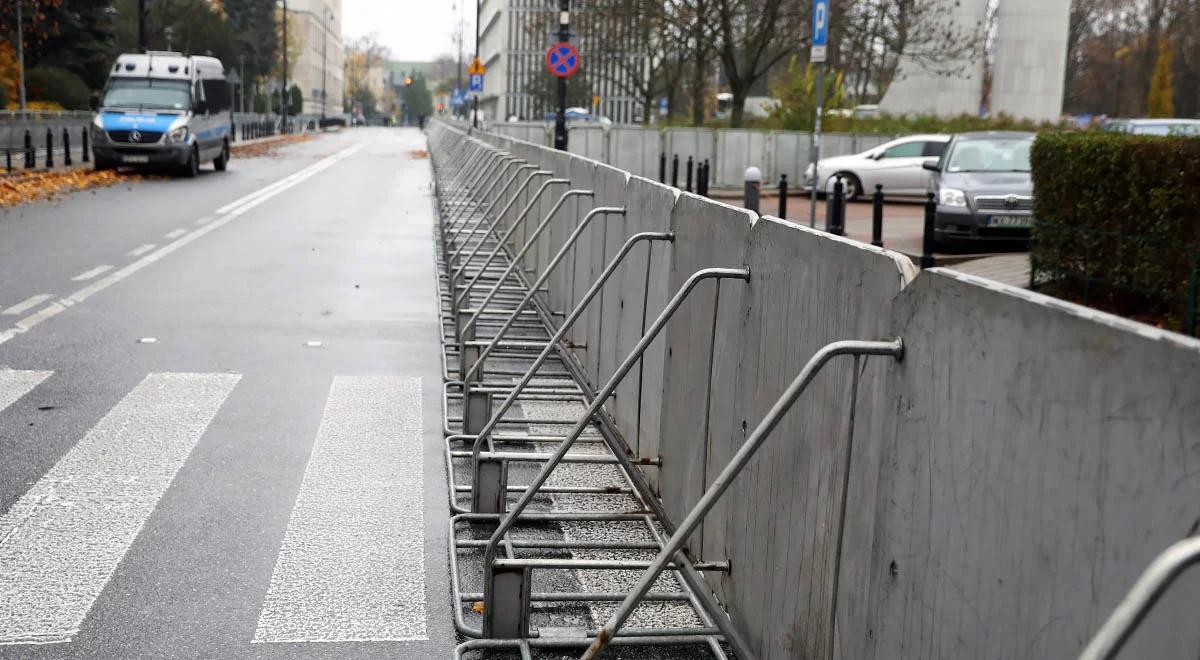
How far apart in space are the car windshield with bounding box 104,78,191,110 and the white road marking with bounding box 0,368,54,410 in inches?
903

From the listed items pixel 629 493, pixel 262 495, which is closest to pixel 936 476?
pixel 629 493

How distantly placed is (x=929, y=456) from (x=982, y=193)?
1681cm

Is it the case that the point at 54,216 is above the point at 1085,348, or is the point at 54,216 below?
below

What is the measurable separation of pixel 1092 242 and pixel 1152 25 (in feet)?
248

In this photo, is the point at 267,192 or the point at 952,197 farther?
the point at 267,192

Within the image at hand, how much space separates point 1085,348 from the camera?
2.48 meters

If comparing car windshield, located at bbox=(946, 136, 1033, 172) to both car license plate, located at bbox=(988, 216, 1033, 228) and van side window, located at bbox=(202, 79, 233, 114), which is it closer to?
car license plate, located at bbox=(988, 216, 1033, 228)

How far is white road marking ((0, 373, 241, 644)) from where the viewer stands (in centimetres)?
475

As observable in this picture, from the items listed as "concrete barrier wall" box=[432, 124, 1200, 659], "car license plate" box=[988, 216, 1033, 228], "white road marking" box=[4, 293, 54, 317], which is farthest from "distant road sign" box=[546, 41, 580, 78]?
"concrete barrier wall" box=[432, 124, 1200, 659]

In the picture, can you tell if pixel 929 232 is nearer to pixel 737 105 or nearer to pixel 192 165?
pixel 192 165

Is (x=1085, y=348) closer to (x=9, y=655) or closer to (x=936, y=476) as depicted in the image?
(x=936, y=476)

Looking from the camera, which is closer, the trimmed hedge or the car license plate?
the trimmed hedge

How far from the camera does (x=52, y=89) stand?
173 feet

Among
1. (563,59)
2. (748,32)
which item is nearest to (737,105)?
(748,32)
